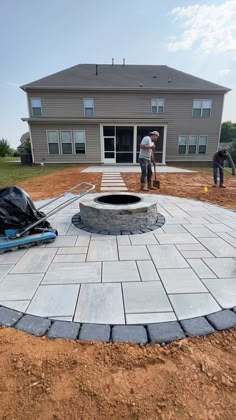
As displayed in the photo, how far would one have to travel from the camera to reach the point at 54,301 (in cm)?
195

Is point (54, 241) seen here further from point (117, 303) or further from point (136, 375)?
point (136, 375)

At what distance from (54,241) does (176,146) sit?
15479 mm

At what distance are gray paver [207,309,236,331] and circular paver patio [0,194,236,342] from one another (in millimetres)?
53

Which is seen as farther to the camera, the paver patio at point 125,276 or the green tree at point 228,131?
the green tree at point 228,131

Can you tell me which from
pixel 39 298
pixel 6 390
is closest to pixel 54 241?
pixel 39 298

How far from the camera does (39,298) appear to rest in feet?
6.54

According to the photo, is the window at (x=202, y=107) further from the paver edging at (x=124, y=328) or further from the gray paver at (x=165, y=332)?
the gray paver at (x=165, y=332)

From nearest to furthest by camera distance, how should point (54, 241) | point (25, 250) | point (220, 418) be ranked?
1. point (220, 418)
2. point (25, 250)
3. point (54, 241)

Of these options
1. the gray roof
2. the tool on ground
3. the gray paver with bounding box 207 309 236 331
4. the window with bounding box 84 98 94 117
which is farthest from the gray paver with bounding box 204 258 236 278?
the gray roof

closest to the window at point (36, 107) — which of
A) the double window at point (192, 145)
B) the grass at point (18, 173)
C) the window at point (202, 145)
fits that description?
the grass at point (18, 173)

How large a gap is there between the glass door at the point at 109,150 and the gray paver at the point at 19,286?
14.3m

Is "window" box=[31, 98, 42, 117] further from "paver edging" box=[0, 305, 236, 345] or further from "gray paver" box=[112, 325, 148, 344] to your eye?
"gray paver" box=[112, 325, 148, 344]

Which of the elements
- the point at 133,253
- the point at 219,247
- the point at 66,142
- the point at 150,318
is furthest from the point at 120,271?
the point at 66,142

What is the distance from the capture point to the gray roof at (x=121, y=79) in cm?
1553
